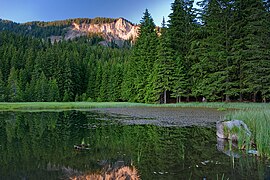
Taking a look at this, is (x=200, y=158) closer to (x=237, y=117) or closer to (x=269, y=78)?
(x=237, y=117)

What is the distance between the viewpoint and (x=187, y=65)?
36.1m

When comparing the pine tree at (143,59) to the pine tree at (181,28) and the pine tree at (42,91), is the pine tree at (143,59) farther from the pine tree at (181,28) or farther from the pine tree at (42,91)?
the pine tree at (42,91)

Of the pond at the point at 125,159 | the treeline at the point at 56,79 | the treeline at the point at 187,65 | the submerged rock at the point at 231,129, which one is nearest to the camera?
the pond at the point at 125,159

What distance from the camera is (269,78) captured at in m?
23.6

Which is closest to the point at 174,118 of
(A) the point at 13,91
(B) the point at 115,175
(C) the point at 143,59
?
(B) the point at 115,175

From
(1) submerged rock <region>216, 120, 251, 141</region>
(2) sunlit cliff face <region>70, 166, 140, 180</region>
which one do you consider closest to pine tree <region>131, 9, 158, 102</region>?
(1) submerged rock <region>216, 120, 251, 141</region>

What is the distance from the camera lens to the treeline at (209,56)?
25594 millimetres

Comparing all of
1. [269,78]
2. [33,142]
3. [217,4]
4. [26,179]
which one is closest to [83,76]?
[217,4]

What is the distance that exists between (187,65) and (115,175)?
3214 centimetres

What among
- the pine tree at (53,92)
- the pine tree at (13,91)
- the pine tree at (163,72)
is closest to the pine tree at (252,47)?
the pine tree at (163,72)

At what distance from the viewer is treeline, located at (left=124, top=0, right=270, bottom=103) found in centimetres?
2559

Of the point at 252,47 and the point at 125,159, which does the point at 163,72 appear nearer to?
the point at 252,47

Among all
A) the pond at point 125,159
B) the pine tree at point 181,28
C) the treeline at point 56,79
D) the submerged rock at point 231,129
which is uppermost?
the pine tree at point 181,28

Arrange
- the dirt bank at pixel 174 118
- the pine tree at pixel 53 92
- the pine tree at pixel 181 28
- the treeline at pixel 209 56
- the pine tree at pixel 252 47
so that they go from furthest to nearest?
the pine tree at pixel 53 92, the pine tree at pixel 181 28, the treeline at pixel 209 56, the pine tree at pixel 252 47, the dirt bank at pixel 174 118
